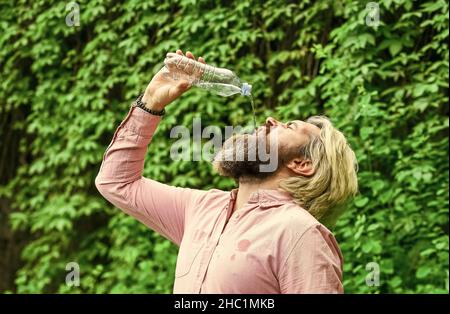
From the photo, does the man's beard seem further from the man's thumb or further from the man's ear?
the man's thumb

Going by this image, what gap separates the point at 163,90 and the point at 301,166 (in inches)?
18.3

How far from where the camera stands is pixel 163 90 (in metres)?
2.19

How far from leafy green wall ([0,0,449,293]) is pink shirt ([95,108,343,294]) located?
4.95 ft

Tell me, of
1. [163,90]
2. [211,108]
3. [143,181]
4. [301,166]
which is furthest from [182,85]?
[211,108]

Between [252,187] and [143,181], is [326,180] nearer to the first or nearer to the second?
[252,187]

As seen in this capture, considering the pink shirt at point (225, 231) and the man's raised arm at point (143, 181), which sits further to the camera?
the man's raised arm at point (143, 181)

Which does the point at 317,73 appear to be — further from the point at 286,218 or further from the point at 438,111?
the point at 286,218

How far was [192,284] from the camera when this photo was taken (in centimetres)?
188

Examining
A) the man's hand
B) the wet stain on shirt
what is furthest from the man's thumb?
the wet stain on shirt

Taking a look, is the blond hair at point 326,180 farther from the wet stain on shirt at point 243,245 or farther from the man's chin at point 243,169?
the wet stain on shirt at point 243,245

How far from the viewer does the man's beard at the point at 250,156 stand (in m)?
2.01

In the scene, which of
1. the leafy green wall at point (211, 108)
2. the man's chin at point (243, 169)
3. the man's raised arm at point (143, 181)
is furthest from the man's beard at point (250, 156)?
the leafy green wall at point (211, 108)

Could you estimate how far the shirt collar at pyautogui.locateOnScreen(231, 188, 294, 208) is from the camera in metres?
1.95

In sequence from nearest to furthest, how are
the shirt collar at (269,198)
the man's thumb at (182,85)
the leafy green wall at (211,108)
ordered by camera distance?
the shirt collar at (269,198) < the man's thumb at (182,85) < the leafy green wall at (211,108)
